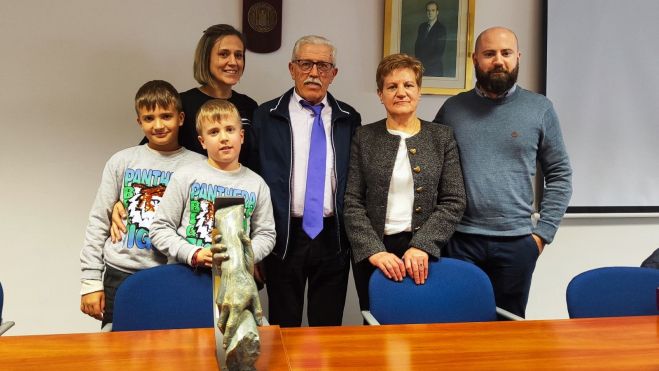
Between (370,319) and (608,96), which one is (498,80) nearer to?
(370,319)

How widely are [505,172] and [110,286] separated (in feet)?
5.13

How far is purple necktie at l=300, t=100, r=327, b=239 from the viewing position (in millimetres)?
2168

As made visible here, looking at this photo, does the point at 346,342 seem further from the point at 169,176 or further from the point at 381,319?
the point at 169,176

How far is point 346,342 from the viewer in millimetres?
1318

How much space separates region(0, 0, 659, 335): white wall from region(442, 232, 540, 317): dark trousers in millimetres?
1315

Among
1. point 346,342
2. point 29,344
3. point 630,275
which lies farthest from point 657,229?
point 29,344

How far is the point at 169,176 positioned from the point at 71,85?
1060 millimetres

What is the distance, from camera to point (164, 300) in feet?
5.55

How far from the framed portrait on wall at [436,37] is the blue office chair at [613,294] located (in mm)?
1494

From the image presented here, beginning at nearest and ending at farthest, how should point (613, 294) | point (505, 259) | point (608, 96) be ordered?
1. point (613, 294)
2. point (505, 259)
3. point (608, 96)

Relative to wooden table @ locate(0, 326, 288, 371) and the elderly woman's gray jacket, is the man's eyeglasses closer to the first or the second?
the elderly woman's gray jacket

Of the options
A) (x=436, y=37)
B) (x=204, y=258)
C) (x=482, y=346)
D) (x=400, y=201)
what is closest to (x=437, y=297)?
(x=400, y=201)

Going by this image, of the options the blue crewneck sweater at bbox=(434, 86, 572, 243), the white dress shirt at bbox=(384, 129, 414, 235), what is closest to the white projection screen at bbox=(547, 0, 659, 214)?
the blue crewneck sweater at bbox=(434, 86, 572, 243)

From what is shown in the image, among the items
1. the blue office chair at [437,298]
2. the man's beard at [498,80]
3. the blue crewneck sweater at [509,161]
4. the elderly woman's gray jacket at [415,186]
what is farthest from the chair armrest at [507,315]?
the man's beard at [498,80]
